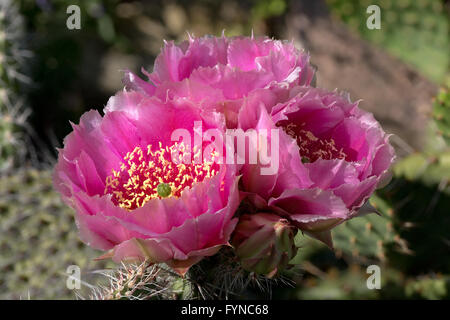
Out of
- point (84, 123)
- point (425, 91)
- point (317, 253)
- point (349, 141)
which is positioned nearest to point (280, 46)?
point (349, 141)

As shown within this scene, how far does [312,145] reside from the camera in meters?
0.71

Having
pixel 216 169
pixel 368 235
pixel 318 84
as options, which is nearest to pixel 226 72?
pixel 216 169

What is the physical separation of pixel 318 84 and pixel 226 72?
146 centimetres

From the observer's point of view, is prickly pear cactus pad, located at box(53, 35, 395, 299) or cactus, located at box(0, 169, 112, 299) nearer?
prickly pear cactus pad, located at box(53, 35, 395, 299)

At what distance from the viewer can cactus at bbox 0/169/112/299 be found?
3.97 ft

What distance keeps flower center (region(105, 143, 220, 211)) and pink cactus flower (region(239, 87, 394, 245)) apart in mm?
74

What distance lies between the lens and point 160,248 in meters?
0.60

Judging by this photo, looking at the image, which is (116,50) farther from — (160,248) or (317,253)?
(160,248)

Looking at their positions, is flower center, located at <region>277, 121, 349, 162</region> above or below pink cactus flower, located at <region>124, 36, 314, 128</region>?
below

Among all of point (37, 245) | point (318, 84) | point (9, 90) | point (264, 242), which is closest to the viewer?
point (264, 242)

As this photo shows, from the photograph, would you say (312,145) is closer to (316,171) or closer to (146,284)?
(316,171)

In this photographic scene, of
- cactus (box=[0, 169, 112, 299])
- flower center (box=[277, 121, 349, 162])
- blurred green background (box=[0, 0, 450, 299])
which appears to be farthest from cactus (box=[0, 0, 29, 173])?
flower center (box=[277, 121, 349, 162])

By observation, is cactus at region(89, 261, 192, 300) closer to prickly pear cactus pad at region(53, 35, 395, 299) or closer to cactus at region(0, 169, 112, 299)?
prickly pear cactus pad at region(53, 35, 395, 299)
